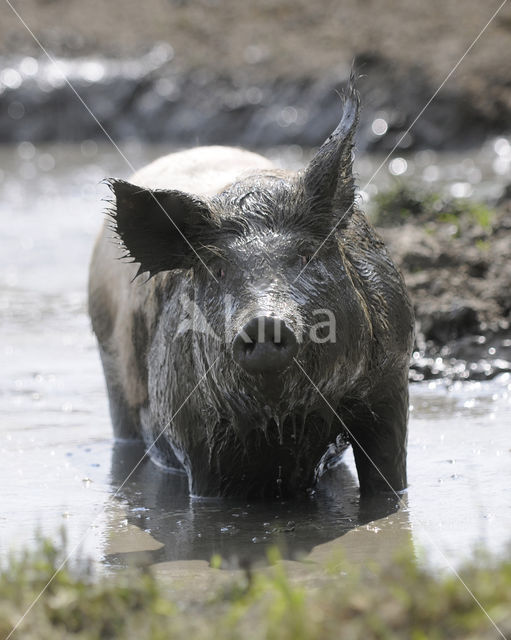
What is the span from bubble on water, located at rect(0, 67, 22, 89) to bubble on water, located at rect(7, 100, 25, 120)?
0.45 meters

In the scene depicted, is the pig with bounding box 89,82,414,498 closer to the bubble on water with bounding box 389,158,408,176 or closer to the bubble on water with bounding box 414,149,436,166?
the bubble on water with bounding box 389,158,408,176

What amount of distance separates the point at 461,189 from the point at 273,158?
20.3 ft

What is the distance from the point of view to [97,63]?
28.2 m

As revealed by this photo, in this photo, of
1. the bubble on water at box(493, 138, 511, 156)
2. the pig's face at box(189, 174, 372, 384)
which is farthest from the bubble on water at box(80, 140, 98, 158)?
the pig's face at box(189, 174, 372, 384)

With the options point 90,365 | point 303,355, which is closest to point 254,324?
point 303,355

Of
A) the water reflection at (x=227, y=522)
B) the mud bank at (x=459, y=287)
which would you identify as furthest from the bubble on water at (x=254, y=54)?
the water reflection at (x=227, y=522)

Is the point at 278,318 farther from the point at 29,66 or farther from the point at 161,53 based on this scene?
the point at 29,66

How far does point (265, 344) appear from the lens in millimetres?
4949

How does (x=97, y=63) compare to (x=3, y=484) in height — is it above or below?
above

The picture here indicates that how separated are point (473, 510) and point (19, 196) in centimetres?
1467

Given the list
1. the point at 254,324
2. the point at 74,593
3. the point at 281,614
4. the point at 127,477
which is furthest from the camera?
the point at 127,477

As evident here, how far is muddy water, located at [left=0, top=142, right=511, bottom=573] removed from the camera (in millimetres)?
5398

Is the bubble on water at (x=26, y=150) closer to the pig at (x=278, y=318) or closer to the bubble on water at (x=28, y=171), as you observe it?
the bubble on water at (x=28, y=171)

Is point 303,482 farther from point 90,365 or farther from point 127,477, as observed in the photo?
point 90,365
